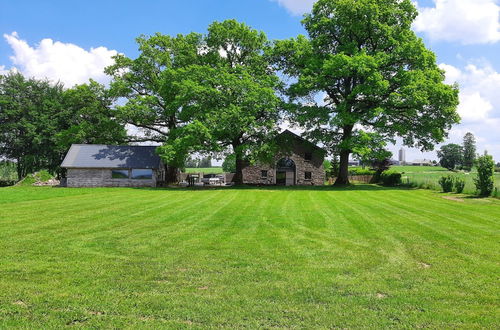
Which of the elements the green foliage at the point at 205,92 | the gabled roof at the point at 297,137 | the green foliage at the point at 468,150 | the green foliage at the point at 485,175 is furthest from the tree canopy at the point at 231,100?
the green foliage at the point at 468,150

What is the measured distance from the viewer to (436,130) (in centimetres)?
3125

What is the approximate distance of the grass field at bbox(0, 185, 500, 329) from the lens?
4.39m

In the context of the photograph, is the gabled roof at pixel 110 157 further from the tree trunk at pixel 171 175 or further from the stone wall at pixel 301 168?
the stone wall at pixel 301 168

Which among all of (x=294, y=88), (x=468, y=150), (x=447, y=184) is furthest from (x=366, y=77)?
(x=468, y=150)

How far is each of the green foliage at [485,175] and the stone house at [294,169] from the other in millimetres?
18872

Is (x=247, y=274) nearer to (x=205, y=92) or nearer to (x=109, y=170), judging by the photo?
(x=205, y=92)

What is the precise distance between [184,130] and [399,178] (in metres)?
21.4

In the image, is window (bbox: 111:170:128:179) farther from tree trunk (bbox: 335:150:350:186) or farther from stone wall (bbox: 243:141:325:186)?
tree trunk (bbox: 335:150:350:186)

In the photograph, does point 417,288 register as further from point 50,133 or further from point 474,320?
point 50,133

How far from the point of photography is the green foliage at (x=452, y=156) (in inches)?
4025

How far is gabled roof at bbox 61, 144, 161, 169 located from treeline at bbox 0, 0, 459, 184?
2394 mm

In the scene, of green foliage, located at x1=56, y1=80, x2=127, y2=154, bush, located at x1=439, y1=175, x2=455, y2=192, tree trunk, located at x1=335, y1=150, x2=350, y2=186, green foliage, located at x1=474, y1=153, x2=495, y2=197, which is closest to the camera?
green foliage, located at x1=474, y1=153, x2=495, y2=197

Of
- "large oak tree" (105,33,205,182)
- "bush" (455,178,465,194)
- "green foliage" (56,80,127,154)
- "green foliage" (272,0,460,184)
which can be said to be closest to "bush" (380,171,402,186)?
"green foliage" (272,0,460,184)

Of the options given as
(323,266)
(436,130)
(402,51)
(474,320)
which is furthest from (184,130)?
(474,320)
